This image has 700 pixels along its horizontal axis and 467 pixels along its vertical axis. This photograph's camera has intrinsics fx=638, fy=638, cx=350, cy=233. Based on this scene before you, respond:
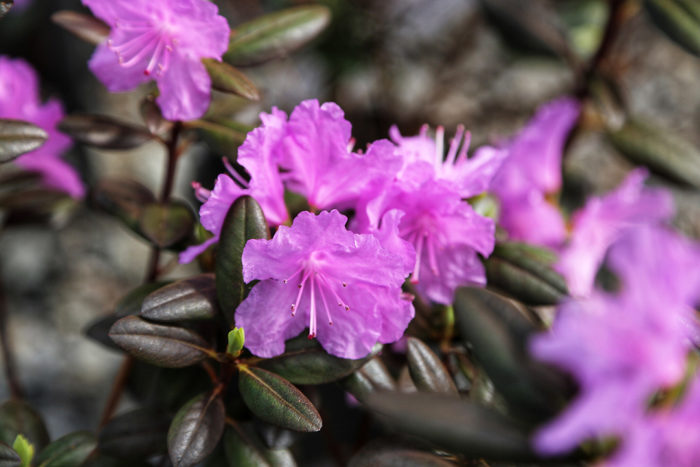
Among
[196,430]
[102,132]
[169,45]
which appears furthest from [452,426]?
[102,132]

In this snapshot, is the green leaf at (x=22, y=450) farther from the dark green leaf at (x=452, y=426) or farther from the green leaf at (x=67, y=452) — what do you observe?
the dark green leaf at (x=452, y=426)

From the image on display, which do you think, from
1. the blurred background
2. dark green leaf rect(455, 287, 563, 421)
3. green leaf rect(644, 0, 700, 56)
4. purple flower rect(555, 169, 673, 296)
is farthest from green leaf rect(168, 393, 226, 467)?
green leaf rect(644, 0, 700, 56)

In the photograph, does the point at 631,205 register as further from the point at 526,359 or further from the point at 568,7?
the point at 568,7

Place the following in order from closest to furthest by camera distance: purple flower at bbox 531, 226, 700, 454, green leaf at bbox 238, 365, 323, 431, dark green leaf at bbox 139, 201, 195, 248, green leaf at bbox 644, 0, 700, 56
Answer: purple flower at bbox 531, 226, 700, 454, green leaf at bbox 238, 365, 323, 431, dark green leaf at bbox 139, 201, 195, 248, green leaf at bbox 644, 0, 700, 56

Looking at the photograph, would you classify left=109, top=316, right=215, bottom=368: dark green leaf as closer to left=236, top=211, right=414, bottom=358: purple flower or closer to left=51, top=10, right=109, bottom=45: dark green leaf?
left=236, top=211, right=414, bottom=358: purple flower

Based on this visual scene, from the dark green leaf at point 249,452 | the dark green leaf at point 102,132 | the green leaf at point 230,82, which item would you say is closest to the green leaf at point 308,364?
the dark green leaf at point 249,452
